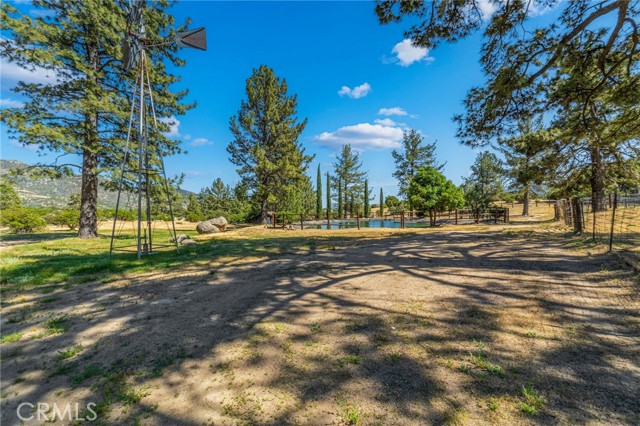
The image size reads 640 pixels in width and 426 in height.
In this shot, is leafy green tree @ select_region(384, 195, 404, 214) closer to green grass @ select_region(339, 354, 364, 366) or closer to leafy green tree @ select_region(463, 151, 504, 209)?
leafy green tree @ select_region(463, 151, 504, 209)

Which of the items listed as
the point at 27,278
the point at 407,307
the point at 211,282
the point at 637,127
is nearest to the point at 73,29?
the point at 27,278

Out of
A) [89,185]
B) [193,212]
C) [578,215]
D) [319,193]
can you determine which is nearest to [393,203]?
[319,193]

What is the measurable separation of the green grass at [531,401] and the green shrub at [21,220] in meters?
24.9

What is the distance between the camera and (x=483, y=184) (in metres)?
35.8

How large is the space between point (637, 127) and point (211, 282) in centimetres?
1123

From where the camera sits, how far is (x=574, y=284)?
4453 mm

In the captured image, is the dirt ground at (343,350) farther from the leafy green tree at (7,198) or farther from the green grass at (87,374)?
the leafy green tree at (7,198)

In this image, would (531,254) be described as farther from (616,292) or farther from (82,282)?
(82,282)

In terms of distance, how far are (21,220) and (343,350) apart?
23578 mm

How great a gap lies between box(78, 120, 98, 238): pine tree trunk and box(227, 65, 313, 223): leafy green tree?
10.7 metres

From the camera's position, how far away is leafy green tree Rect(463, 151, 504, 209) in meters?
32.3

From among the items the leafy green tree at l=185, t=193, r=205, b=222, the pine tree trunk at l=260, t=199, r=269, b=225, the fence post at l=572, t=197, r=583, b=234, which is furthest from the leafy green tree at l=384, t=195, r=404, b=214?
the fence post at l=572, t=197, r=583, b=234

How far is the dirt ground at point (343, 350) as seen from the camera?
6.72 feet

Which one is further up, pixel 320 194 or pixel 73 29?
pixel 73 29
